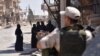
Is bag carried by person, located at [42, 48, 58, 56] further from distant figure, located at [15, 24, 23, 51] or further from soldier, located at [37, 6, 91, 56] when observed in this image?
distant figure, located at [15, 24, 23, 51]

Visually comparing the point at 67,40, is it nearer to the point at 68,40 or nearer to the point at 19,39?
the point at 68,40

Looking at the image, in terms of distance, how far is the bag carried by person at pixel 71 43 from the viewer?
4.12m

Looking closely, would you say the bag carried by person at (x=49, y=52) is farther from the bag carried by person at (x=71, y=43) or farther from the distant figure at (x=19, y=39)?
the distant figure at (x=19, y=39)

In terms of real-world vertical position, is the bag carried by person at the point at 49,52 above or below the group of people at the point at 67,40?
below

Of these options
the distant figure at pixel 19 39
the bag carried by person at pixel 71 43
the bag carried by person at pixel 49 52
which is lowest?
the distant figure at pixel 19 39

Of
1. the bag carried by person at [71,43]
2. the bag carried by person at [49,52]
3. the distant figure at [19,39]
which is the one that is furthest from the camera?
the distant figure at [19,39]

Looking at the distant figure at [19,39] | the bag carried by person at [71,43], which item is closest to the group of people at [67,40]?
the bag carried by person at [71,43]

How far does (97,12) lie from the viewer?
33.3ft

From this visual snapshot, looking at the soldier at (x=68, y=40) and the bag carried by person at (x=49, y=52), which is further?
the bag carried by person at (x=49, y=52)

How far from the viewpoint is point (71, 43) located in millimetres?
4137

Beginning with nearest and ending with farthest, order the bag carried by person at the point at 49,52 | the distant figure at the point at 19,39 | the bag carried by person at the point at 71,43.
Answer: the bag carried by person at the point at 71,43, the bag carried by person at the point at 49,52, the distant figure at the point at 19,39

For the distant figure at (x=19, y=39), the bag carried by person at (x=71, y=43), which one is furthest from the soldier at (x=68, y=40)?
the distant figure at (x=19, y=39)

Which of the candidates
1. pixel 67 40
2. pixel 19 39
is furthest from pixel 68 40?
pixel 19 39

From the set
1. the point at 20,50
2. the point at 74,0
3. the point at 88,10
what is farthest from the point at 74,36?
the point at 20,50
